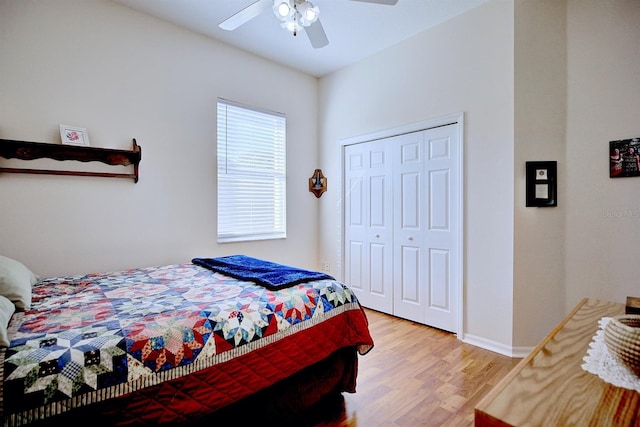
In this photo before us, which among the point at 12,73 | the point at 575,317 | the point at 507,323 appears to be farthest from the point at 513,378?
the point at 12,73

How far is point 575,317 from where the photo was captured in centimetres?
120

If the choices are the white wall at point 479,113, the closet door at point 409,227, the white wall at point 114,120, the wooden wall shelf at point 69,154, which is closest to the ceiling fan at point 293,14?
the white wall at point 114,120

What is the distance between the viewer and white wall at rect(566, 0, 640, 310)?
2.25 m

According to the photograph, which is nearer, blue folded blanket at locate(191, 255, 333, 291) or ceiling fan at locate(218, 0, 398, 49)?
blue folded blanket at locate(191, 255, 333, 291)

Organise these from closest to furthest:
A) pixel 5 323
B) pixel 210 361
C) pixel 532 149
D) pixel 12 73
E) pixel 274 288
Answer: pixel 5 323
pixel 210 361
pixel 274 288
pixel 12 73
pixel 532 149

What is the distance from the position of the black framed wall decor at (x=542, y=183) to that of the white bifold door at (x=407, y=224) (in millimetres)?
561

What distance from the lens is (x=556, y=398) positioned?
71 centimetres

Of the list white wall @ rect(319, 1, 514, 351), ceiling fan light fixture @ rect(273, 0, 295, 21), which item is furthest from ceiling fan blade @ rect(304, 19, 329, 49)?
white wall @ rect(319, 1, 514, 351)

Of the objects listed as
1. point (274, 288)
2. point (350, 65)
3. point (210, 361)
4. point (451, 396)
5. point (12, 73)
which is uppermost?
point (350, 65)

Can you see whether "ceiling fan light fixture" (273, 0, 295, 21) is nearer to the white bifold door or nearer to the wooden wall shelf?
the wooden wall shelf

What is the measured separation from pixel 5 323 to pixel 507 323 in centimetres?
317

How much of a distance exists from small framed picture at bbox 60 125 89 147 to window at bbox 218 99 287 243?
118 cm

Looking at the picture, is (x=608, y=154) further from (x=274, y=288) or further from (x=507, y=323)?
(x=274, y=288)

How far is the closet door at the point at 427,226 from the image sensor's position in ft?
9.78
